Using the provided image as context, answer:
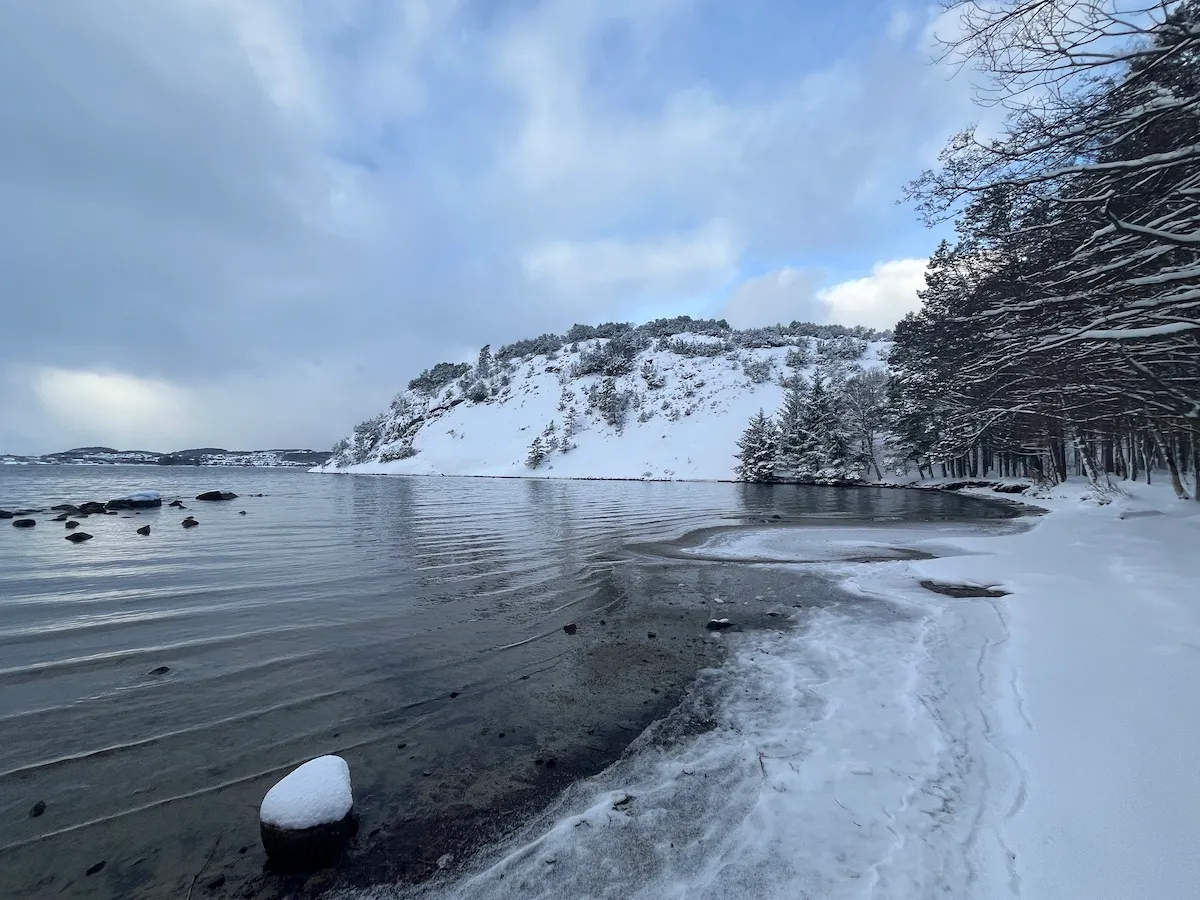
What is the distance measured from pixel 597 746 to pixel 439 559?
9.12 meters

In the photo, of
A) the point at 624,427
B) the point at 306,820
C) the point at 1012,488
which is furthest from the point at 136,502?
the point at 624,427

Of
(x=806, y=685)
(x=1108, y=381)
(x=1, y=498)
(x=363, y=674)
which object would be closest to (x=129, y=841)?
(x=363, y=674)

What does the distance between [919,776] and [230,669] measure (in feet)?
22.9

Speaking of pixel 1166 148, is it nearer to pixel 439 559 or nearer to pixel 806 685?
pixel 806 685

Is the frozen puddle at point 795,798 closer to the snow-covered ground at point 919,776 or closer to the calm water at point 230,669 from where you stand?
the snow-covered ground at point 919,776

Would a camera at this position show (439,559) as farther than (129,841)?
Yes

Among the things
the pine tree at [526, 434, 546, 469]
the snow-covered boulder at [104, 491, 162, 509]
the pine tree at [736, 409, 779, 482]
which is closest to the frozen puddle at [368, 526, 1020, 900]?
the snow-covered boulder at [104, 491, 162, 509]

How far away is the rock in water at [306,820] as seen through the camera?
10.5 feet

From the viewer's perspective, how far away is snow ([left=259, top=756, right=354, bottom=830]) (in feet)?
10.6

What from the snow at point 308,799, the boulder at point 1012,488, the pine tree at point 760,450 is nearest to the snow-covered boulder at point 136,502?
the snow at point 308,799

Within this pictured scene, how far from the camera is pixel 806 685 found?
213 inches

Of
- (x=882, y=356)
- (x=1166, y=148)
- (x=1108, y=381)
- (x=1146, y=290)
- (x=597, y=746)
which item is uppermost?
(x=882, y=356)

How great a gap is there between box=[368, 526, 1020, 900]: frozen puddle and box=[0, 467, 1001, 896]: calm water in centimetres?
105

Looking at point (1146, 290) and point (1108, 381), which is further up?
point (1146, 290)
